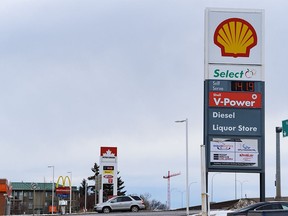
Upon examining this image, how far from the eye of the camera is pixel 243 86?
30.2m

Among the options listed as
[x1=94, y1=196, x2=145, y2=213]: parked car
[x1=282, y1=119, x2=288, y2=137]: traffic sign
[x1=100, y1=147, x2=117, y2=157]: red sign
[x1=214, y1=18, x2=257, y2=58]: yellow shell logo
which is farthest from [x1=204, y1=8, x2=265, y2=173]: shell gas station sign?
[x1=100, y1=147, x2=117, y2=157]: red sign

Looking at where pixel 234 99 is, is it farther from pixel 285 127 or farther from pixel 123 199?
pixel 123 199

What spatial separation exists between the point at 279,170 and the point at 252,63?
31.3ft

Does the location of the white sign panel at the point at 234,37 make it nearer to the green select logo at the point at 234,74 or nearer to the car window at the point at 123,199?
the green select logo at the point at 234,74

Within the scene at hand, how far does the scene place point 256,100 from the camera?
30109mm

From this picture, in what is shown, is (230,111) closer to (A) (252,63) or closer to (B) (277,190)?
(A) (252,63)

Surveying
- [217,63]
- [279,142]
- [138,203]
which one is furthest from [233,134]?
[138,203]

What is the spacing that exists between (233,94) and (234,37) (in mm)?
2759

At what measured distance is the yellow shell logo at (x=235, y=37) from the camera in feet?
100

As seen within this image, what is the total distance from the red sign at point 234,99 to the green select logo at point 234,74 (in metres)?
0.83

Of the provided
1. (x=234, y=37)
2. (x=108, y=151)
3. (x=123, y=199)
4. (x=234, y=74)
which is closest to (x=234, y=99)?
(x=234, y=74)

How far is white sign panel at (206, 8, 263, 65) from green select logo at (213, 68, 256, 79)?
1.53ft

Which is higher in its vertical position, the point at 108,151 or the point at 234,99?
the point at 234,99

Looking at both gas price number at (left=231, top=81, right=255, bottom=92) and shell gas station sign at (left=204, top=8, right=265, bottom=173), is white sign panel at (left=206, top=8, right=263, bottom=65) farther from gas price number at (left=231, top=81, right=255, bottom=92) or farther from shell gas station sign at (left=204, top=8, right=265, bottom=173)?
gas price number at (left=231, top=81, right=255, bottom=92)
